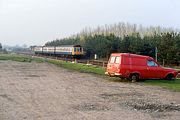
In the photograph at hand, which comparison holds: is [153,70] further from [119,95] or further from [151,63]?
[119,95]

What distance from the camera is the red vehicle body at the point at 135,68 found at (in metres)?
22.2

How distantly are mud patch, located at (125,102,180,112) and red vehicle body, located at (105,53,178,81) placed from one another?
9053 millimetres

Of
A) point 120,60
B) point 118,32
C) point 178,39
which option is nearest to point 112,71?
point 120,60

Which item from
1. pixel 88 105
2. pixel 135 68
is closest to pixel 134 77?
pixel 135 68

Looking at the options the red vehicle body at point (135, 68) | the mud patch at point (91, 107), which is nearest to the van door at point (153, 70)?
the red vehicle body at point (135, 68)

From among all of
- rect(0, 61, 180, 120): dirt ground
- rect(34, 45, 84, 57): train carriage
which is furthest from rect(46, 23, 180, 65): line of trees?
rect(0, 61, 180, 120): dirt ground

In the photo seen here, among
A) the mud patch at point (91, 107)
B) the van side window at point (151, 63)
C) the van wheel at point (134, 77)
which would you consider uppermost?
the van side window at point (151, 63)

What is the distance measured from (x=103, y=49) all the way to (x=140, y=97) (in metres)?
48.6

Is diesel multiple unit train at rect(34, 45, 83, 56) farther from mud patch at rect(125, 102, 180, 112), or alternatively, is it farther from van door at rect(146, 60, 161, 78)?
mud patch at rect(125, 102, 180, 112)

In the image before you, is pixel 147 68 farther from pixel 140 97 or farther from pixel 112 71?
pixel 140 97

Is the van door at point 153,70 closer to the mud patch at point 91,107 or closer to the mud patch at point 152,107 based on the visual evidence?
the mud patch at point 152,107

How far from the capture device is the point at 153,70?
897 inches

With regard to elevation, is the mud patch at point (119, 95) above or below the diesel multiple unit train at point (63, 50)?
below

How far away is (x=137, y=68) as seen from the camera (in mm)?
22438
